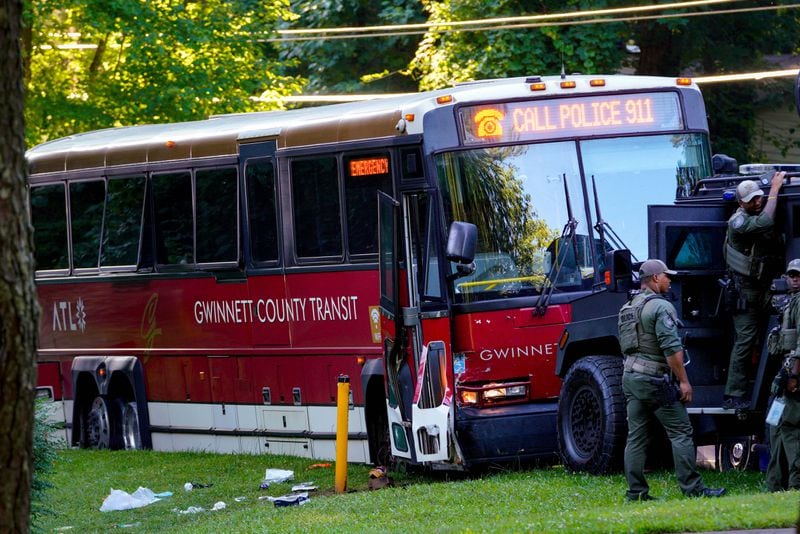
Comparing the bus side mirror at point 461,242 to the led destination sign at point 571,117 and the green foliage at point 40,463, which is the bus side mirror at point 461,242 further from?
the green foliage at point 40,463

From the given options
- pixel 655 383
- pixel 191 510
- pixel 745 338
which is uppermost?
pixel 745 338

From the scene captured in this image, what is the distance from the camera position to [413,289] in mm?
13758

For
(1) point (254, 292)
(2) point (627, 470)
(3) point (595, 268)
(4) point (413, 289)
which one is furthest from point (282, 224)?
(2) point (627, 470)

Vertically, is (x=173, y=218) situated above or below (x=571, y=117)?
below

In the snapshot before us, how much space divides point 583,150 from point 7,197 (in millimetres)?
8757

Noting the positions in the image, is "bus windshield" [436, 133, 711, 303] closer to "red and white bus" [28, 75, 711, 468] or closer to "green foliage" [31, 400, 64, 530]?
"red and white bus" [28, 75, 711, 468]

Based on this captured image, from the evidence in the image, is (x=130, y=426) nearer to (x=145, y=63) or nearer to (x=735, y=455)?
(x=735, y=455)

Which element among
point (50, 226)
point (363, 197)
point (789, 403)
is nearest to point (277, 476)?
point (363, 197)

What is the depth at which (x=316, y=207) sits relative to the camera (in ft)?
51.8

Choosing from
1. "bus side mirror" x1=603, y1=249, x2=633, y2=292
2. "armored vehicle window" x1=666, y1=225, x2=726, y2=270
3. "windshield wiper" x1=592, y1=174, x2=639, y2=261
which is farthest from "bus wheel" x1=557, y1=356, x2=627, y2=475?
"windshield wiper" x1=592, y1=174, x2=639, y2=261

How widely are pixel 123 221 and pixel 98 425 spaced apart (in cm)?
264

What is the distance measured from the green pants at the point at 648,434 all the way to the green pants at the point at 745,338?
0.67 metres

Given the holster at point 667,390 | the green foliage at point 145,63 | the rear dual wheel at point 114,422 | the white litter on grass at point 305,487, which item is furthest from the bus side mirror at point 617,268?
the green foliage at point 145,63

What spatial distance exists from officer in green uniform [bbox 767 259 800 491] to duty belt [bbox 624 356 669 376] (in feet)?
2.71
